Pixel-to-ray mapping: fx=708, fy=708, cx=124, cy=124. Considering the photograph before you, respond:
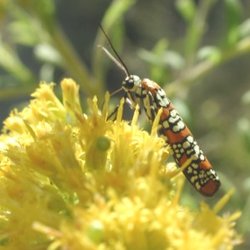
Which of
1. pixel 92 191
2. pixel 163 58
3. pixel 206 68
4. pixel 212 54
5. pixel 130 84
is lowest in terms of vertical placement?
pixel 92 191

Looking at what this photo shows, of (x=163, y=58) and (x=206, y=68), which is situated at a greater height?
(x=163, y=58)

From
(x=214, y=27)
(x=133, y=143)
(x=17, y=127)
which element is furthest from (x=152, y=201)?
(x=214, y=27)

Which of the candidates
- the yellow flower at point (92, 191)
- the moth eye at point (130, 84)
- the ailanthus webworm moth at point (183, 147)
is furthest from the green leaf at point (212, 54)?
the yellow flower at point (92, 191)

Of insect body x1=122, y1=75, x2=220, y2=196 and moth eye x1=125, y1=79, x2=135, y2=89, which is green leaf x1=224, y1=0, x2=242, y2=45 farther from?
insect body x1=122, y1=75, x2=220, y2=196

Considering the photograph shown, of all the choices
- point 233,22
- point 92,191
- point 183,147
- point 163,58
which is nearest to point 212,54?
point 233,22

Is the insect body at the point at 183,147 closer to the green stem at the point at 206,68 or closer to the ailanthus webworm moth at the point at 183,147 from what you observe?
the ailanthus webworm moth at the point at 183,147

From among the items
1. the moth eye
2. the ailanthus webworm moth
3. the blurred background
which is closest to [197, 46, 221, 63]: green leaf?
the blurred background

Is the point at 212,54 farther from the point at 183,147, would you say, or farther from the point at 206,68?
the point at 183,147
